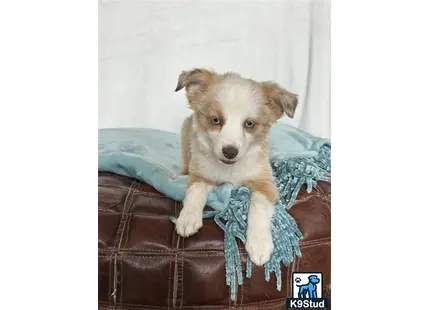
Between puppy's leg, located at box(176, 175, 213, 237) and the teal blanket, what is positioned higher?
the teal blanket

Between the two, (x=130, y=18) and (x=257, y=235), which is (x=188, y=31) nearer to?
(x=130, y=18)

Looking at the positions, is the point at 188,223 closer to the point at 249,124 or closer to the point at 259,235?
the point at 259,235

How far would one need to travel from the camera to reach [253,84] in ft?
6.31

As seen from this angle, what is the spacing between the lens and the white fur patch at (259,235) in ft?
6.03

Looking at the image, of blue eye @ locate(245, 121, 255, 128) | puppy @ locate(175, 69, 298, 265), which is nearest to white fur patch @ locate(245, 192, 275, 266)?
puppy @ locate(175, 69, 298, 265)

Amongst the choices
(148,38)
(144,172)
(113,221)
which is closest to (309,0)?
(148,38)

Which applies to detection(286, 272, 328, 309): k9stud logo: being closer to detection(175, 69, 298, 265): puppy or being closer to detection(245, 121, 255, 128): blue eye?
detection(175, 69, 298, 265): puppy

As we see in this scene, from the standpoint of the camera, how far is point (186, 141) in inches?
76.7

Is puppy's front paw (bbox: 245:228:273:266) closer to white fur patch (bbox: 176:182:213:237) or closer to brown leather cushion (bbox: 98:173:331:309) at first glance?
brown leather cushion (bbox: 98:173:331:309)

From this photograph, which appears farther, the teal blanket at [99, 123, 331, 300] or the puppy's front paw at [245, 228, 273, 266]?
the teal blanket at [99, 123, 331, 300]

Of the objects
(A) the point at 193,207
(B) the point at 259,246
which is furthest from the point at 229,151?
(B) the point at 259,246

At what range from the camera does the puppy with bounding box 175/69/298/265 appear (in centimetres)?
184

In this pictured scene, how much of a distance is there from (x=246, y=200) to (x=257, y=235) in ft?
0.49

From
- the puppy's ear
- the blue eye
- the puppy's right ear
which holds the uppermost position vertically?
the puppy's right ear
